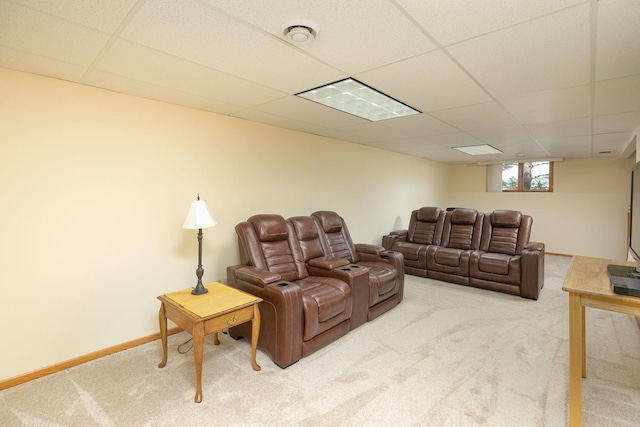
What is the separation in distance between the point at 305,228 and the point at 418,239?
2.70 meters

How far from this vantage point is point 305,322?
2463 millimetres

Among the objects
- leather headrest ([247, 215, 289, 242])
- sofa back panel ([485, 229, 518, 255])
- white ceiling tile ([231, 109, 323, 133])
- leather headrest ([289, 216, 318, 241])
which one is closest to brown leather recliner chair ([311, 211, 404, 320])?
leather headrest ([289, 216, 318, 241])

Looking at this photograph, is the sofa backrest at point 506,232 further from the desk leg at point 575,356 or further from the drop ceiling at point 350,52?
the desk leg at point 575,356

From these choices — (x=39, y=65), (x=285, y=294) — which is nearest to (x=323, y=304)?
(x=285, y=294)

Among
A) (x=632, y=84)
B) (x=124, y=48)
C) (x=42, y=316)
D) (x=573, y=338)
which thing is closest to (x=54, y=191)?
(x=42, y=316)

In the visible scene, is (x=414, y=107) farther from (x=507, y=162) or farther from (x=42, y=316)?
(x=507, y=162)

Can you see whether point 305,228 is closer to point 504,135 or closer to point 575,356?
point 575,356

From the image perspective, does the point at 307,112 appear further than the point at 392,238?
No

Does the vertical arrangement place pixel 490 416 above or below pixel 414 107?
below

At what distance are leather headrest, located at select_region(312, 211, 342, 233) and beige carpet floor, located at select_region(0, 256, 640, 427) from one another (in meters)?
1.33

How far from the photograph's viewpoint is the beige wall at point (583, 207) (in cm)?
596

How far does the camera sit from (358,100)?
2.87 metres

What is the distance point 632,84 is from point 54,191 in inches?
172

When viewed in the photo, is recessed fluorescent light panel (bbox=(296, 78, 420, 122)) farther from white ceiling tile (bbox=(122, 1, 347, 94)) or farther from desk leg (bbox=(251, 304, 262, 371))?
desk leg (bbox=(251, 304, 262, 371))
